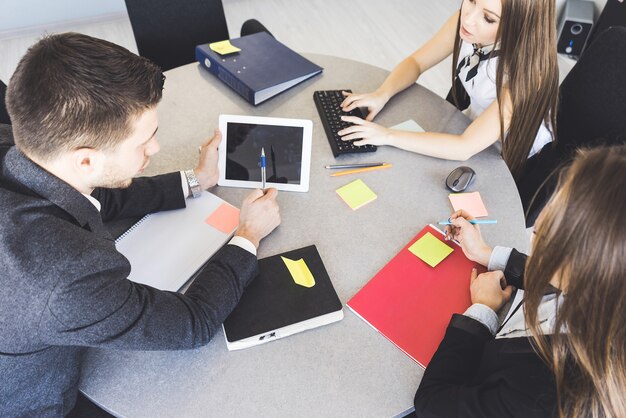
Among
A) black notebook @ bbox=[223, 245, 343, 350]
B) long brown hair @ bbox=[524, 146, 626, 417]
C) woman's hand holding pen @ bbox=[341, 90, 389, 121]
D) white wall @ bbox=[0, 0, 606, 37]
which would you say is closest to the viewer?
long brown hair @ bbox=[524, 146, 626, 417]

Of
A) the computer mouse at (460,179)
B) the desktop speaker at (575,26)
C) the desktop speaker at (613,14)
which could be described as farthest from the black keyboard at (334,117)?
the desktop speaker at (575,26)

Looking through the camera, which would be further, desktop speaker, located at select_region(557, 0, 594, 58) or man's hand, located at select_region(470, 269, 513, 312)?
desktop speaker, located at select_region(557, 0, 594, 58)

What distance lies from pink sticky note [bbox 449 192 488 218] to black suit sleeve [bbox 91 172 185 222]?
2.34 ft

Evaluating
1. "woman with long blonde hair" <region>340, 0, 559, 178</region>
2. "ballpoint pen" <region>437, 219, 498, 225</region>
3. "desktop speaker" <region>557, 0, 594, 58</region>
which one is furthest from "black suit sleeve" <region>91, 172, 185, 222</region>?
"desktop speaker" <region>557, 0, 594, 58</region>

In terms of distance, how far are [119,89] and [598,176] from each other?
84 cm

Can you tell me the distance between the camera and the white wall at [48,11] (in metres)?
3.07

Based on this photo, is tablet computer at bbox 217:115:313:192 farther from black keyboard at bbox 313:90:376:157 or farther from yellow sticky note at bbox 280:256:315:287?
yellow sticky note at bbox 280:256:315:287

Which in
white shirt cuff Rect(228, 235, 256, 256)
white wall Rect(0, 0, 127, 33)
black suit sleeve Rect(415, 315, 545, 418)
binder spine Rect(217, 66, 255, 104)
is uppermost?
binder spine Rect(217, 66, 255, 104)

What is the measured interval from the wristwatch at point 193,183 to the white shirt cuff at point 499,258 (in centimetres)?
74

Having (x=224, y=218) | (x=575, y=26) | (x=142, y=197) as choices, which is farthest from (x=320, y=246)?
(x=575, y=26)

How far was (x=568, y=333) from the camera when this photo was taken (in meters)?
0.75

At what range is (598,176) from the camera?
715 millimetres

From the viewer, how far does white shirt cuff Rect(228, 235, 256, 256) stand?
104cm

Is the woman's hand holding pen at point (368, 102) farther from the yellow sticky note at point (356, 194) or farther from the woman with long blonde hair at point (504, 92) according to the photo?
the yellow sticky note at point (356, 194)
